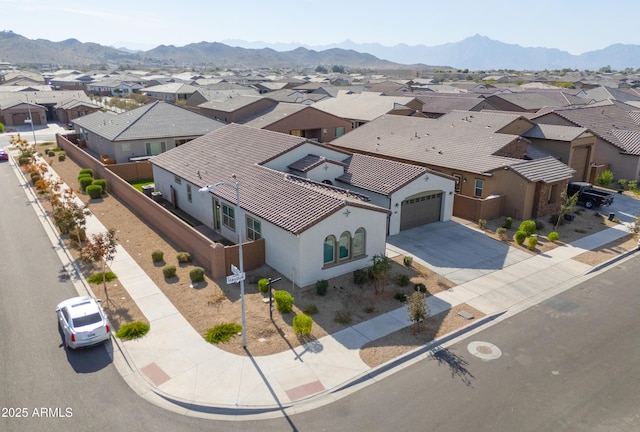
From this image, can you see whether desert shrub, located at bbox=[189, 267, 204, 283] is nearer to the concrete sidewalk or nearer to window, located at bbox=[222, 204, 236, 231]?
the concrete sidewalk

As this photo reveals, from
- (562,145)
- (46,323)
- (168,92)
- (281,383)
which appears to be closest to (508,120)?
(562,145)

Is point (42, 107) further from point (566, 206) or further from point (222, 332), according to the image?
point (566, 206)

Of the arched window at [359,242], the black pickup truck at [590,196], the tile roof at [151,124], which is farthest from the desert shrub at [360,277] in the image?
the tile roof at [151,124]

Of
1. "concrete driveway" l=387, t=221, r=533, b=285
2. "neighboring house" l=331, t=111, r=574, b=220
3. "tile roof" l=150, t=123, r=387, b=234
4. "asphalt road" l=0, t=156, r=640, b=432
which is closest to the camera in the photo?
"asphalt road" l=0, t=156, r=640, b=432

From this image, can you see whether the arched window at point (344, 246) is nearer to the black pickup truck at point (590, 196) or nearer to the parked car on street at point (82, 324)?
the parked car on street at point (82, 324)

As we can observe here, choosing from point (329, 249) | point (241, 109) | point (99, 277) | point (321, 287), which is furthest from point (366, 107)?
point (99, 277)

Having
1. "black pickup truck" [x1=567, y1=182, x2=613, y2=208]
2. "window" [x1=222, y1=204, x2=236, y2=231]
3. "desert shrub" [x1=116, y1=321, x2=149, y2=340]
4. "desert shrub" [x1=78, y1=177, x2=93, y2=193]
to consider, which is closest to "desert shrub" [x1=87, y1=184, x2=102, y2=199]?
"desert shrub" [x1=78, y1=177, x2=93, y2=193]
